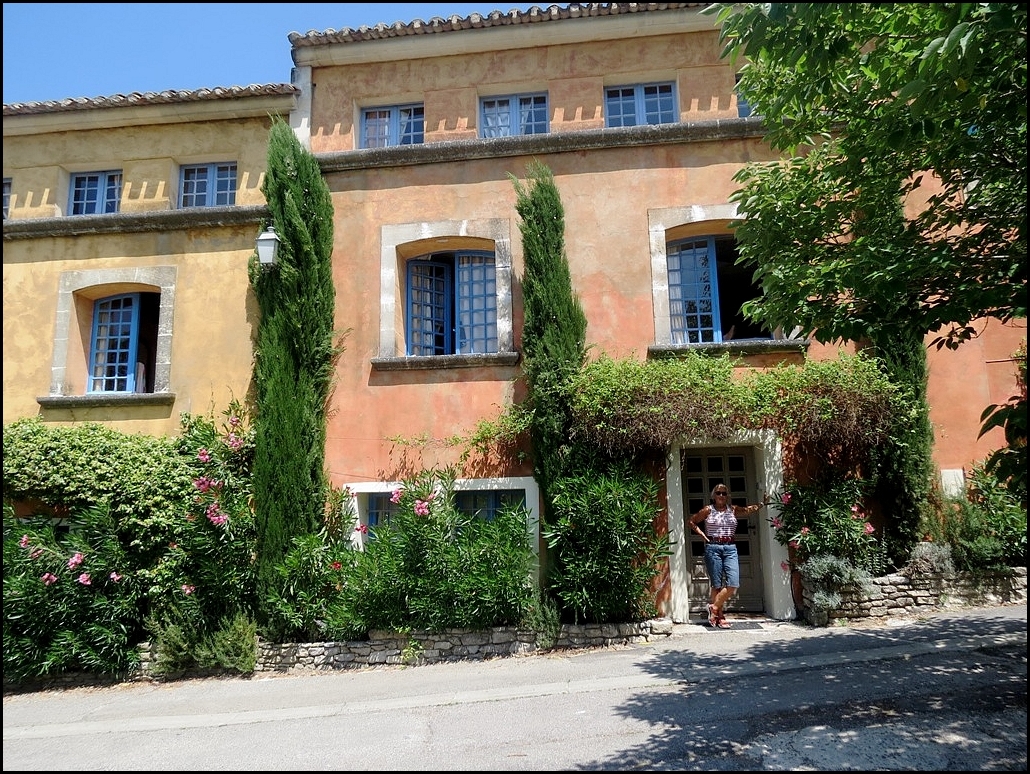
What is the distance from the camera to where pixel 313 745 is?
5.51m

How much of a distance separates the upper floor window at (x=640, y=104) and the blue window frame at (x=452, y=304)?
2.69m

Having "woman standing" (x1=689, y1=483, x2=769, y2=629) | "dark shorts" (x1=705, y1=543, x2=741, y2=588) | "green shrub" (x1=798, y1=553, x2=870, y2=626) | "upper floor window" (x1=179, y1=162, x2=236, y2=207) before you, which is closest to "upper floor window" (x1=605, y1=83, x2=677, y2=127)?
"woman standing" (x1=689, y1=483, x2=769, y2=629)

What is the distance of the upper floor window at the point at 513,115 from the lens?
1015 cm

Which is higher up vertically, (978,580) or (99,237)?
(99,237)

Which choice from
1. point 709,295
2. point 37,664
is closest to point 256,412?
point 37,664

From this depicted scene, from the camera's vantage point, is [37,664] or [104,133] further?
[104,133]

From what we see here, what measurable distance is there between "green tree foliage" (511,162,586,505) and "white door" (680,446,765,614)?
5.88 ft

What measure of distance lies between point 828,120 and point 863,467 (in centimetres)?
451

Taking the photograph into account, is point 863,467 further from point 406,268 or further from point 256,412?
point 256,412

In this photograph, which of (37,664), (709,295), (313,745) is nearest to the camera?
(313,745)

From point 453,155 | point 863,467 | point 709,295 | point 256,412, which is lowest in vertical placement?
point 863,467

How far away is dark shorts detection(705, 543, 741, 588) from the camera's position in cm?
817

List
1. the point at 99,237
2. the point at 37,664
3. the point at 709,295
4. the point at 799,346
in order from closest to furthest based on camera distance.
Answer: the point at 37,664 < the point at 799,346 < the point at 709,295 < the point at 99,237

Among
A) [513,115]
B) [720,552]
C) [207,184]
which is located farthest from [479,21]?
[720,552]
